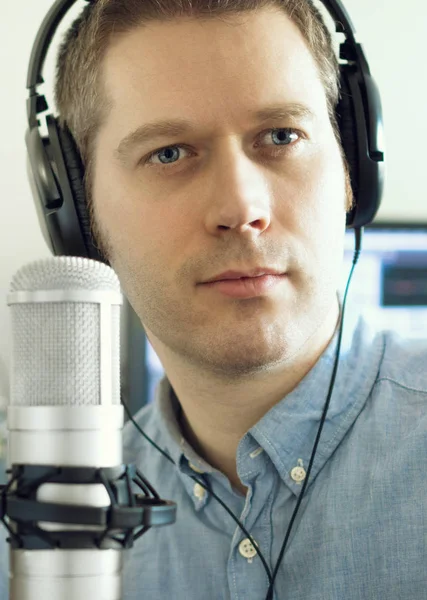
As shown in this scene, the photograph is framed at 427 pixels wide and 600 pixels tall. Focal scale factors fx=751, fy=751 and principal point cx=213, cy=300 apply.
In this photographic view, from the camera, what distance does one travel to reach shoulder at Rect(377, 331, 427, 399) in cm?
106

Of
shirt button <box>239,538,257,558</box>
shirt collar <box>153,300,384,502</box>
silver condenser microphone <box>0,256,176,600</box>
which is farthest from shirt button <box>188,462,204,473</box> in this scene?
silver condenser microphone <box>0,256,176,600</box>

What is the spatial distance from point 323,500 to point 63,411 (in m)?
0.54

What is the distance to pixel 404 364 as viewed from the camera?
3.63 feet

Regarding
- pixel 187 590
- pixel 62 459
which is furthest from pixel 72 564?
pixel 187 590

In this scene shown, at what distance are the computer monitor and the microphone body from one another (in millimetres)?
1769

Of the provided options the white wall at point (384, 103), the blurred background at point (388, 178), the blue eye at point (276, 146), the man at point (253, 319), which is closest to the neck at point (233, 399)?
the man at point (253, 319)

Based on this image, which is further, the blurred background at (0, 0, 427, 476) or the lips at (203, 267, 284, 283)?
the blurred background at (0, 0, 427, 476)

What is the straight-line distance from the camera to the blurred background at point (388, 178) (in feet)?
7.47

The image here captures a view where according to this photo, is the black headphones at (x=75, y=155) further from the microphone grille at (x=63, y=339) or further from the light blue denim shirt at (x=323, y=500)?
the microphone grille at (x=63, y=339)

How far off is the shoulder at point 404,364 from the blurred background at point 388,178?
1.10m

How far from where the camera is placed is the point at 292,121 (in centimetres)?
→ 104

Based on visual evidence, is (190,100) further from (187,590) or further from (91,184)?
(187,590)

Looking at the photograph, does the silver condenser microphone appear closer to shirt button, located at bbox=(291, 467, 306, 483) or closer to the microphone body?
the microphone body

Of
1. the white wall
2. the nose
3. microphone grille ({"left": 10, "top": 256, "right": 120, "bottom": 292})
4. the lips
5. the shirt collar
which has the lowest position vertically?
the shirt collar
